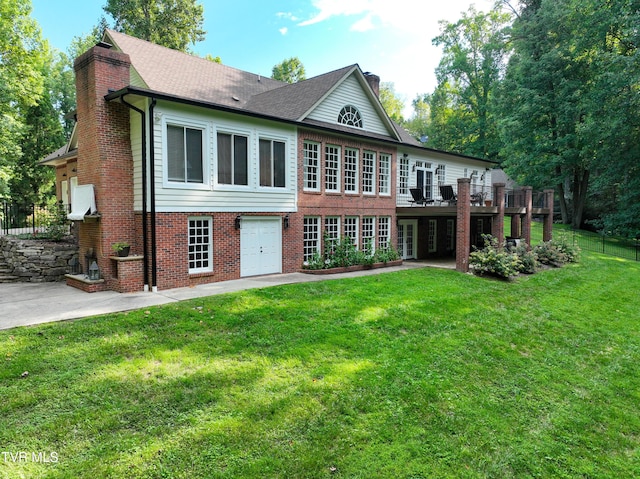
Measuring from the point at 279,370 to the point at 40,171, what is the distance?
34605 millimetres

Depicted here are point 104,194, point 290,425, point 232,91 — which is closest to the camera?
point 290,425

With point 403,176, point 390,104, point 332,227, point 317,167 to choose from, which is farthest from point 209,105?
point 390,104

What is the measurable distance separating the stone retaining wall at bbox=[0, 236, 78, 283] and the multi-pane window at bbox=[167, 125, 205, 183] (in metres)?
4.52

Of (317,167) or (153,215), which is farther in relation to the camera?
(317,167)

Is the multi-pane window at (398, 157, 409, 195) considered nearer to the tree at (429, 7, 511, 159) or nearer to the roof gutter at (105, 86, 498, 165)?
the roof gutter at (105, 86, 498, 165)

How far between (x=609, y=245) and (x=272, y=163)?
2504 cm

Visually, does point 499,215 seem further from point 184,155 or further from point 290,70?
point 290,70

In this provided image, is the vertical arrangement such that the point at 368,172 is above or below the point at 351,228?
above

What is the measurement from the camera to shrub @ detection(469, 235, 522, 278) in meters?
12.9

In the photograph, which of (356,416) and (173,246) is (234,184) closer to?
(173,246)

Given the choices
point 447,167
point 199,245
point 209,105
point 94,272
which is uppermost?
point 209,105

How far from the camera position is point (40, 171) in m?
31.0

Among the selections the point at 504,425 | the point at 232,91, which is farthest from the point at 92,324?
the point at 232,91

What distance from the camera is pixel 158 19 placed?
28328 mm
